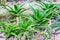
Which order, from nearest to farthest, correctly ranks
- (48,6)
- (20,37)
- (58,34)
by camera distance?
(20,37) → (58,34) → (48,6)

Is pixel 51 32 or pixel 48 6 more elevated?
pixel 48 6

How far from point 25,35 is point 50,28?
363mm

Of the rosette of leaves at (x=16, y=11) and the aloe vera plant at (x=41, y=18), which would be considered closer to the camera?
the aloe vera plant at (x=41, y=18)

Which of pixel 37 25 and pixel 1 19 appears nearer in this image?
pixel 37 25

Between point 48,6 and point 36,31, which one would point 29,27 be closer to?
point 36,31

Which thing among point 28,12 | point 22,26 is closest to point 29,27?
point 22,26

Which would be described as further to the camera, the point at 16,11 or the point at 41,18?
the point at 16,11

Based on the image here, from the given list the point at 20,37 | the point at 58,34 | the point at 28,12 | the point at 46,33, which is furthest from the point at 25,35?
the point at 28,12

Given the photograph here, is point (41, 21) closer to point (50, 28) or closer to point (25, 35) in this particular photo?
point (50, 28)

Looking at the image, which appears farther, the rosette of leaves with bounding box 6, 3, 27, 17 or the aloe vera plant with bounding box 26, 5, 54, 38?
the rosette of leaves with bounding box 6, 3, 27, 17

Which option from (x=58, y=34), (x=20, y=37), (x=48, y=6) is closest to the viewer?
(x=20, y=37)

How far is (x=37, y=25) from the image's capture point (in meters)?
2.78

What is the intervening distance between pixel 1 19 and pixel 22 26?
0.61 m

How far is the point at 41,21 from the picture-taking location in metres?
2.81
